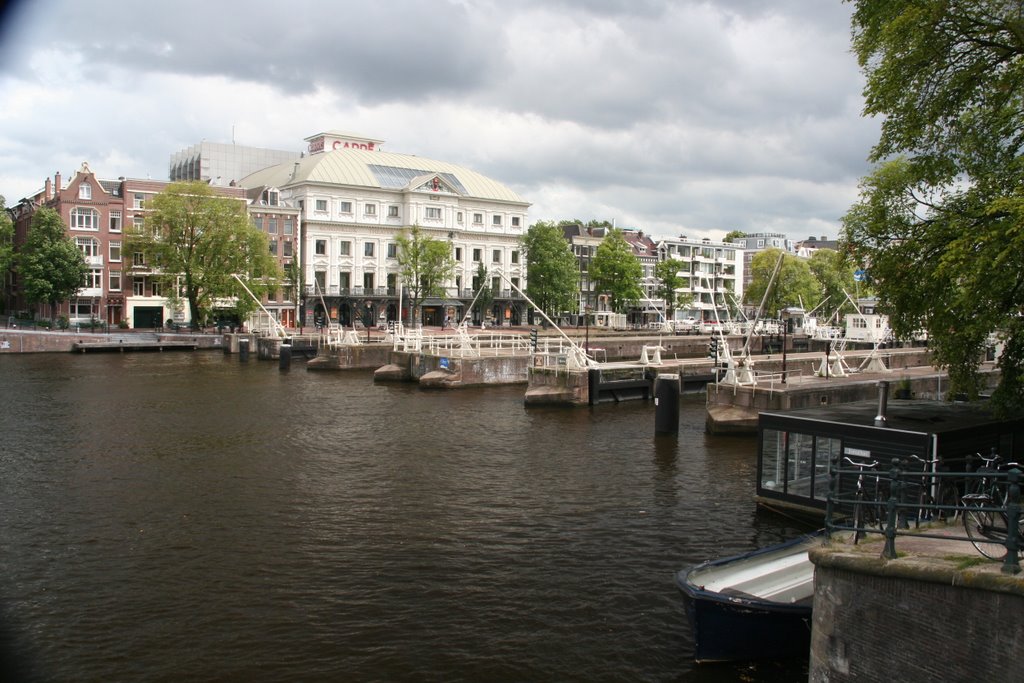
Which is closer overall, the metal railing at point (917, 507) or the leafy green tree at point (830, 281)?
the metal railing at point (917, 507)

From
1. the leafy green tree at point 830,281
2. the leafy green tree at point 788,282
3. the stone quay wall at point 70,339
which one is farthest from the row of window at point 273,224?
the leafy green tree at point 830,281

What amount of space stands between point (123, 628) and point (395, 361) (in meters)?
41.6

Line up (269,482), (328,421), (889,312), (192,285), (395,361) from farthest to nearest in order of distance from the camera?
1. (192,285)
2. (395,361)
3. (328,421)
4. (269,482)
5. (889,312)

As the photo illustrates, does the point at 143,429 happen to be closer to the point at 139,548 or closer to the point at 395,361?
the point at 139,548

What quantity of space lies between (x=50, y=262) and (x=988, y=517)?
84.9 meters

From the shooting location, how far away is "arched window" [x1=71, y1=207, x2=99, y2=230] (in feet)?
283

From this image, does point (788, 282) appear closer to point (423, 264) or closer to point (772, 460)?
point (423, 264)

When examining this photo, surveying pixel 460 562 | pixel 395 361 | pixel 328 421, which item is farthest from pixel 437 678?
pixel 395 361

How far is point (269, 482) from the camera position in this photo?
25781 mm

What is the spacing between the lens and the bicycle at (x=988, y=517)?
10.2m

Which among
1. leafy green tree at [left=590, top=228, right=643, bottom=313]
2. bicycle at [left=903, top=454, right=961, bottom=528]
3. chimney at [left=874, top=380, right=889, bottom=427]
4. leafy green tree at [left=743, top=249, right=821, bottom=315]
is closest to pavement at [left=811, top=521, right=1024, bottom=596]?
bicycle at [left=903, top=454, right=961, bottom=528]

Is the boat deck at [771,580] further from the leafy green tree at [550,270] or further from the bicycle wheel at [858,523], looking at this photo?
the leafy green tree at [550,270]

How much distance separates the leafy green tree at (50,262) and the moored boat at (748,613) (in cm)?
8125

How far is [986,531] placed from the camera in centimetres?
1179
